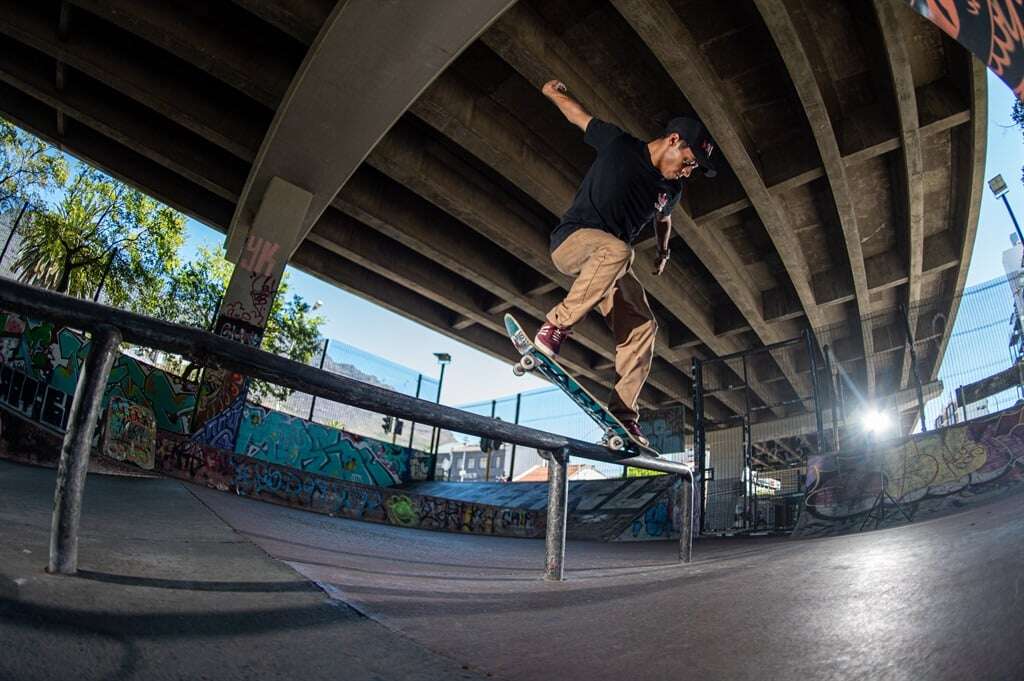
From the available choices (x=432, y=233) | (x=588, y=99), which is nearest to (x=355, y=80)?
(x=588, y=99)

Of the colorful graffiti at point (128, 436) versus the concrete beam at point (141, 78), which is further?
the colorful graffiti at point (128, 436)

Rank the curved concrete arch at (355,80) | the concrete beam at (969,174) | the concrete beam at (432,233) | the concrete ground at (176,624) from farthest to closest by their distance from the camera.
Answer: the concrete beam at (432,233) → the concrete beam at (969,174) → the curved concrete arch at (355,80) → the concrete ground at (176,624)

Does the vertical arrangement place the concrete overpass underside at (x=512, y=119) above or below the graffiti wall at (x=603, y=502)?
above

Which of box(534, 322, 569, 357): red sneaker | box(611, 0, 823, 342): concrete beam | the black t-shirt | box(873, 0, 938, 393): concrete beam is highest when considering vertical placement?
box(873, 0, 938, 393): concrete beam

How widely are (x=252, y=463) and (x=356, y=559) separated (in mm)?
8247

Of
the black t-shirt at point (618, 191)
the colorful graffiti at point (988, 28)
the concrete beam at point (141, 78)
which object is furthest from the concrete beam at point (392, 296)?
the colorful graffiti at point (988, 28)

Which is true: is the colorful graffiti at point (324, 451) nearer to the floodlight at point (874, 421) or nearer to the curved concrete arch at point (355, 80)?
the curved concrete arch at point (355, 80)

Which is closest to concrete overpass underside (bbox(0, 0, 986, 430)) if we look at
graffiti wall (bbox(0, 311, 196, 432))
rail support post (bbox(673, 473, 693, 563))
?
graffiti wall (bbox(0, 311, 196, 432))

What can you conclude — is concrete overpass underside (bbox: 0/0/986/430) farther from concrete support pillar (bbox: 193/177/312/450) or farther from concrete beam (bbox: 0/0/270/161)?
concrete support pillar (bbox: 193/177/312/450)

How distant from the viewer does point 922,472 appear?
915cm

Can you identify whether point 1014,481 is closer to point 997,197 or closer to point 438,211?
point 997,197

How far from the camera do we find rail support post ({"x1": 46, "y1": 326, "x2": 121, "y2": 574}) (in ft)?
4.58

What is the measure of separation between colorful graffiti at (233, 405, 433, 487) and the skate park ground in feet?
40.5

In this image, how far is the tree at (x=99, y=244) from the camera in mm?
16031
